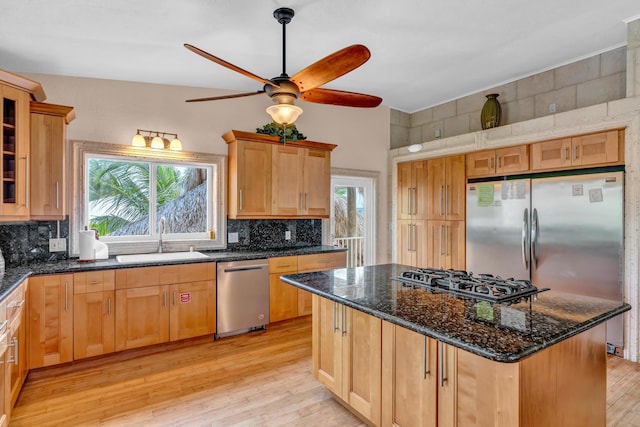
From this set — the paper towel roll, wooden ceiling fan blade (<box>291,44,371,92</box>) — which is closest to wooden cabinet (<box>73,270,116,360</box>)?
the paper towel roll

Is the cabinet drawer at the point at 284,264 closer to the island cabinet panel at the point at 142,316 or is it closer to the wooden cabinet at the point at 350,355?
the island cabinet panel at the point at 142,316

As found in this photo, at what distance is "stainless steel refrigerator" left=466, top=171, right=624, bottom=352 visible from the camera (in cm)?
303

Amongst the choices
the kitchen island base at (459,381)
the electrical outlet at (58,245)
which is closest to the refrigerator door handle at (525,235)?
the kitchen island base at (459,381)

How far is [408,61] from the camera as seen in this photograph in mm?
3480

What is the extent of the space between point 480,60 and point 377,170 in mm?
2042

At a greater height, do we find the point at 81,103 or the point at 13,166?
the point at 81,103

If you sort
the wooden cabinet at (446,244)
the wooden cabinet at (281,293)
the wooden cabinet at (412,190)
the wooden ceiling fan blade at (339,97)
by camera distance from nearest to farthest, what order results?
the wooden ceiling fan blade at (339,97), the wooden cabinet at (281,293), the wooden cabinet at (446,244), the wooden cabinet at (412,190)

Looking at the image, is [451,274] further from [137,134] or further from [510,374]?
[137,134]

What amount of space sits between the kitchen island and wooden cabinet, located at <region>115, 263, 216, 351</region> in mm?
1640

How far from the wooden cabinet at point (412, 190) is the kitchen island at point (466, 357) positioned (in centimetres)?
275

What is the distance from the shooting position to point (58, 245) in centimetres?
319

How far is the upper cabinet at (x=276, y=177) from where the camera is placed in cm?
387

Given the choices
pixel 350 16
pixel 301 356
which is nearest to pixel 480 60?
pixel 350 16

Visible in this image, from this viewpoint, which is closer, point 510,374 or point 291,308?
point 510,374
